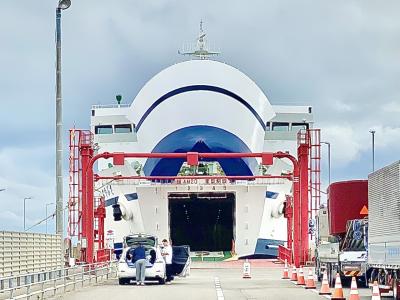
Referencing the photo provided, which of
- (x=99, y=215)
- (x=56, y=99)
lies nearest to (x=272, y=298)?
(x=56, y=99)

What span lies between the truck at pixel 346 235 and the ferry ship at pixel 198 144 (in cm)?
2204

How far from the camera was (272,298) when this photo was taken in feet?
78.5

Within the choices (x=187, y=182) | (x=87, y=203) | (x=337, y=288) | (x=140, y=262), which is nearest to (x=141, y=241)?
(x=140, y=262)

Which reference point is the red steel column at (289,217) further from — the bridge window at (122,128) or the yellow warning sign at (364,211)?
the yellow warning sign at (364,211)

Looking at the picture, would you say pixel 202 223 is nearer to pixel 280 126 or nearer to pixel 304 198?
pixel 280 126

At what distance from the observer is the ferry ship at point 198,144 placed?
5425 centimetres

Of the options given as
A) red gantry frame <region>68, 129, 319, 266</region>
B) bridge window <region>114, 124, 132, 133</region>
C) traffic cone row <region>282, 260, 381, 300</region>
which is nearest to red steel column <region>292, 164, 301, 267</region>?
red gantry frame <region>68, 129, 319, 266</region>

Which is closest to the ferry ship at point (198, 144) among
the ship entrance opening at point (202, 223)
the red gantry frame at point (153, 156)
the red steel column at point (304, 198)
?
the ship entrance opening at point (202, 223)

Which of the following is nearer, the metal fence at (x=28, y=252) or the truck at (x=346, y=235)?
the metal fence at (x=28, y=252)

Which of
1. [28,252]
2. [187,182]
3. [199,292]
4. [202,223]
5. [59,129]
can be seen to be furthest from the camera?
[202,223]

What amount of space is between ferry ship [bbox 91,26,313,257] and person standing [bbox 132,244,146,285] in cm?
1967

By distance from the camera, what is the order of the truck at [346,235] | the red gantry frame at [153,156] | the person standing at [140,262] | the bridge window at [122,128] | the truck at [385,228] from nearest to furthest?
the truck at [385,228] < the truck at [346,235] < the person standing at [140,262] < the red gantry frame at [153,156] < the bridge window at [122,128]

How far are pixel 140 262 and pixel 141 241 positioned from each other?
1548mm

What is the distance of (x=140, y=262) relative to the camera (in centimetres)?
3111
